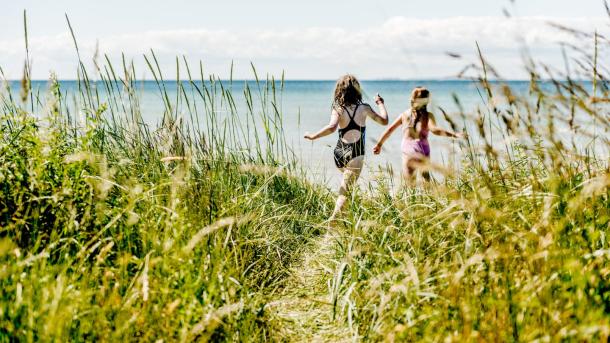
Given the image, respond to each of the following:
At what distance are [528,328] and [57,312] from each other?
64.7 inches

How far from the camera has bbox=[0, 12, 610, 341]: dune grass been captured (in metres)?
2.21

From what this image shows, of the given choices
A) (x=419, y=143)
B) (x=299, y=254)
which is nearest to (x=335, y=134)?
(x=419, y=143)

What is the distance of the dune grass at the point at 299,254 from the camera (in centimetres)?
221

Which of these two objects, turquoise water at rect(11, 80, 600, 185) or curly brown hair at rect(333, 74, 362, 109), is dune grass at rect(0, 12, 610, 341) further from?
curly brown hair at rect(333, 74, 362, 109)

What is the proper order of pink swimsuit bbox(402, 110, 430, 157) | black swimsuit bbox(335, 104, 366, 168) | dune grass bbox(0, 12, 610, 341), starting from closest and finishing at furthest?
1. dune grass bbox(0, 12, 610, 341)
2. black swimsuit bbox(335, 104, 366, 168)
3. pink swimsuit bbox(402, 110, 430, 157)

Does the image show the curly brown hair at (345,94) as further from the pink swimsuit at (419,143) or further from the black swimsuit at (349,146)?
the pink swimsuit at (419,143)

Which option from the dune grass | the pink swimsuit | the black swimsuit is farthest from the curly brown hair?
the dune grass

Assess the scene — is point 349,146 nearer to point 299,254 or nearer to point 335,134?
point 299,254

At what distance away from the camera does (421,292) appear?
2590mm

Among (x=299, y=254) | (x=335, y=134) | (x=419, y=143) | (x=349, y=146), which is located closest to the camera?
(x=299, y=254)

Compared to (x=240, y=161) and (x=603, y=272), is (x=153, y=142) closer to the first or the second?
(x=240, y=161)

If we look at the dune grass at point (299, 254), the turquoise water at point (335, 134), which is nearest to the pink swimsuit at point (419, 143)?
the turquoise water at point (335, 134)

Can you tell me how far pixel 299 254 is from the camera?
4125 millimetres

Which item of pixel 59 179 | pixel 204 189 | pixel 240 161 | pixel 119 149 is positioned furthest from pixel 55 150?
pixel 240 161
